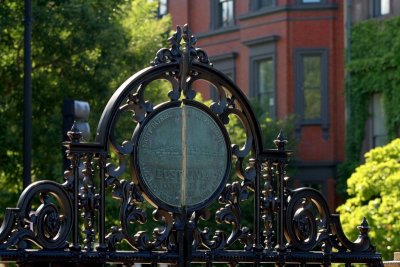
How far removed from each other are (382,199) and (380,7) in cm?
1520

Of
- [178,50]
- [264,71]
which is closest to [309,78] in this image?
[264,71]

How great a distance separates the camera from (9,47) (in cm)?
3209

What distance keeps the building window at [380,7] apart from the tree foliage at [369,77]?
1.34 feet

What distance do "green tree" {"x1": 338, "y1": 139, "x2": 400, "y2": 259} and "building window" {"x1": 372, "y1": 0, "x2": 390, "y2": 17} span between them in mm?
13421

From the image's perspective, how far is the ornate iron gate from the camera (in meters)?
13.4

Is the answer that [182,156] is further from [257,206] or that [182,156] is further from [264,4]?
[264,4]

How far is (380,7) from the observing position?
139ft

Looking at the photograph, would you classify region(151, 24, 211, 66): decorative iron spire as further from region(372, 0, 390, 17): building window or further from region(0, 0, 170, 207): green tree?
region(372, 0, 390, 17): building window

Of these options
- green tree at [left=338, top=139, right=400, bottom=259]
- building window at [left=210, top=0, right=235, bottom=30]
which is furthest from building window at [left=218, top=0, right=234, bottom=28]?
green tree at [left=338, top=139, right=400, bottom=259]

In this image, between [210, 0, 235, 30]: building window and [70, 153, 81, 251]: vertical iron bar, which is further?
[210, 0, 235, 30]: building window

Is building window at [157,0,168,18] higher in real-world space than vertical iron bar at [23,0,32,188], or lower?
higher

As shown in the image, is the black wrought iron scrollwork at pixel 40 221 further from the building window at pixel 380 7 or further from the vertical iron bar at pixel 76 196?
the building window at pixel 380 7

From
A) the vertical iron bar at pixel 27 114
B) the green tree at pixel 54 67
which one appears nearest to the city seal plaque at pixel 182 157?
the vertical iron bar at pixel 27 114

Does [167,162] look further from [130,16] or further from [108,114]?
[130,16]
